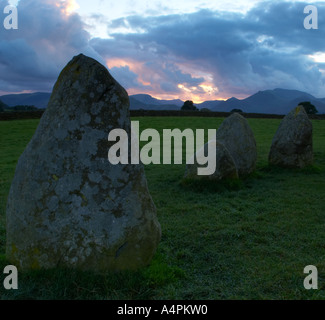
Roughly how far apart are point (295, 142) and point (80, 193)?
10.5 metres

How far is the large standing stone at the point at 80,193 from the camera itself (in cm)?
444

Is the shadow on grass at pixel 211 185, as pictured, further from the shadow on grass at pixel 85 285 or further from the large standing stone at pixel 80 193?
the shadow on grass at pixel 85 285

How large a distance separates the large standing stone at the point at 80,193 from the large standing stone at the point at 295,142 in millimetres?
9656

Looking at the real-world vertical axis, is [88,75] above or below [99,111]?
above

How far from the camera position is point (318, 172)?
12.6 metres

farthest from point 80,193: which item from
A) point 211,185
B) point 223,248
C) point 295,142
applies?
point 295,142

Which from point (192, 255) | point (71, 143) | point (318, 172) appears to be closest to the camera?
point (71, 143)

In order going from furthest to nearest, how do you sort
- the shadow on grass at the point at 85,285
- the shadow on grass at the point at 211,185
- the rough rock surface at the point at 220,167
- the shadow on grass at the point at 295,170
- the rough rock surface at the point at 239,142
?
the shadow on grass at the point at 295,170 < the rough rock surface at the point at 239,142 < the rough rock surface at the point at 220,167 < the shadow on grass at the point at 211,185 < the shadow on grass at the point at 85,285

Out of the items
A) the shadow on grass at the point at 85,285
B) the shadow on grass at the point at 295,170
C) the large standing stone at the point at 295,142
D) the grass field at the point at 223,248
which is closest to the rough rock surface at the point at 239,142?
the grass field at the point at 223,248

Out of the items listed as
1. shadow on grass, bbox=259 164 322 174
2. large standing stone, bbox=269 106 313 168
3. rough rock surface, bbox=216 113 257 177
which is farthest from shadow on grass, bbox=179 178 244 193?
large standing stone, bbox=269 106 313 168
